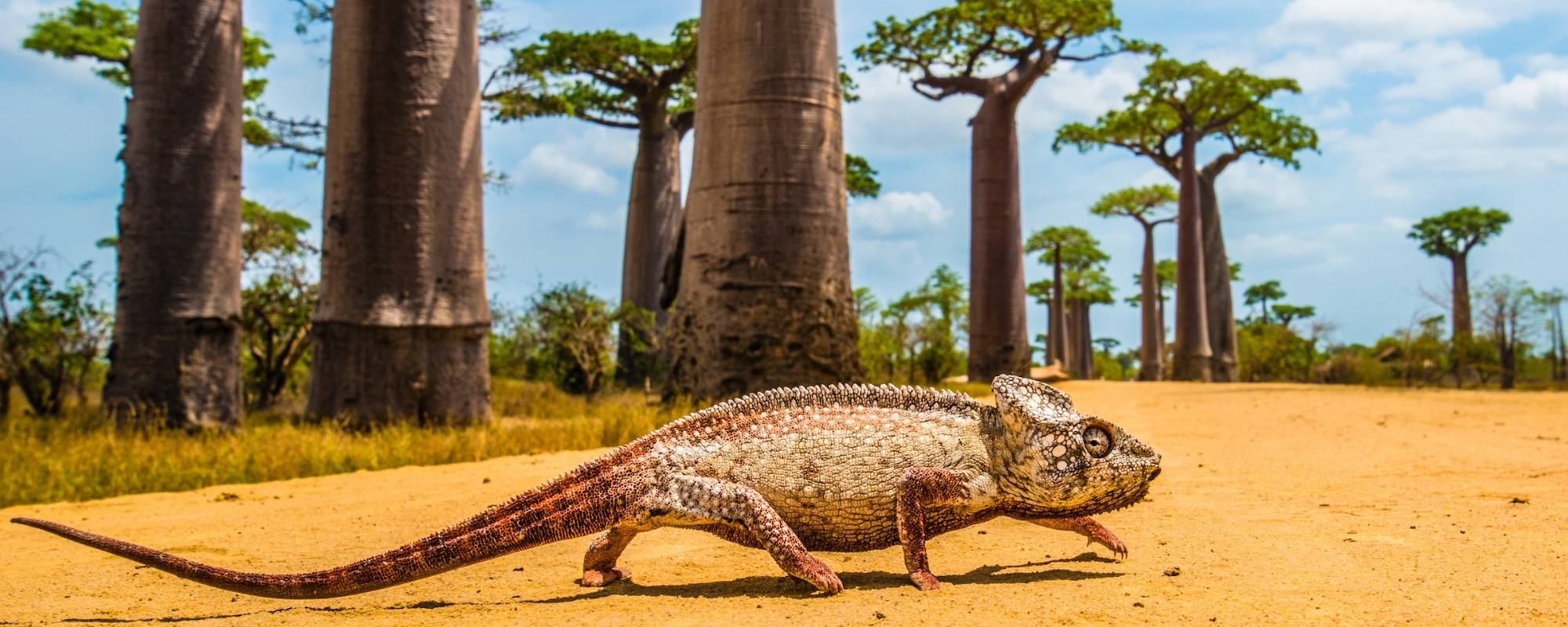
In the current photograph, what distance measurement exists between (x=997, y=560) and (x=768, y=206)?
565 centimetres

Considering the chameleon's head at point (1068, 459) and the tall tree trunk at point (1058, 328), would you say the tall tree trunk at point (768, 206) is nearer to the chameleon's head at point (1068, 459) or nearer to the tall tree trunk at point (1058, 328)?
the chameleon's head at point (1068, 459)

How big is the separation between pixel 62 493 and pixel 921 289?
2829 cm

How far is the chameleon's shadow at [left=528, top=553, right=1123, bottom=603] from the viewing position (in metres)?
3.48

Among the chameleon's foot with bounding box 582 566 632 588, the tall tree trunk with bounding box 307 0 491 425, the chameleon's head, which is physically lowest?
the chameleon's foot with bounding box 582 566 632 588

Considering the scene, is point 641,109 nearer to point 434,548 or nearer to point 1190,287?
point 1190,287

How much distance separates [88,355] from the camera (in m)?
13.6

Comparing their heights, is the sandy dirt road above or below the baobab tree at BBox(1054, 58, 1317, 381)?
below

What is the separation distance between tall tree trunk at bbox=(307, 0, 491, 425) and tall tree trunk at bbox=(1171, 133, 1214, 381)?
65.9 ft

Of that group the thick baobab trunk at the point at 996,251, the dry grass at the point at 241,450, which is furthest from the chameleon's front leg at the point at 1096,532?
the thick baobab trunk at the point at 996,251

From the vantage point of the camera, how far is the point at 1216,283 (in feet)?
95.3

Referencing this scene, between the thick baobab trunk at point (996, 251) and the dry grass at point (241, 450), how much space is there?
1026 cm

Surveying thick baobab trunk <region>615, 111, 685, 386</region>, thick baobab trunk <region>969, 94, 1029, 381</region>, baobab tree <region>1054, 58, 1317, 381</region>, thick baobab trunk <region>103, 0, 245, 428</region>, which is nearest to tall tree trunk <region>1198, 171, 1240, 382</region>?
baobab tree <region>1054, 58, 1317, 381</region>

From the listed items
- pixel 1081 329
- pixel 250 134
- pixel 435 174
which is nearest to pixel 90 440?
pixel 435 174

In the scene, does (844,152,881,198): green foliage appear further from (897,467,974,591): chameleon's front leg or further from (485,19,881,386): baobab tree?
(897,467,974,591): chameleon's front leg
